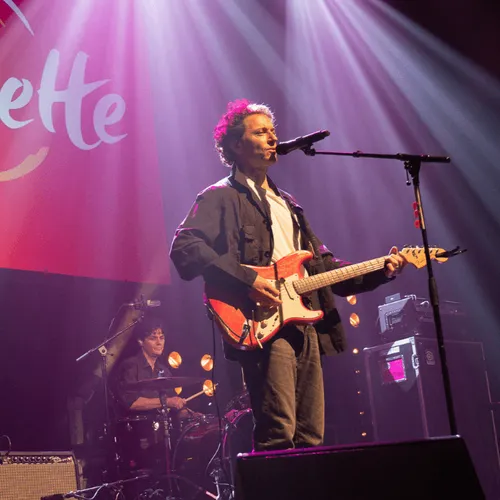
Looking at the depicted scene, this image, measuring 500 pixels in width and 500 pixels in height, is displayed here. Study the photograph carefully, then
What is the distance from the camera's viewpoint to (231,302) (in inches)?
118

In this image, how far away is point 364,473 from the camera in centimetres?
206

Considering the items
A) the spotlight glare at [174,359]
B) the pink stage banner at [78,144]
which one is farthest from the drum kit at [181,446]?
the pink stage banner at [78,144]

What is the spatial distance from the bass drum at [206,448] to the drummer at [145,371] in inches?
12.3

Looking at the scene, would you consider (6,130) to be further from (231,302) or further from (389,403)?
(389,403)

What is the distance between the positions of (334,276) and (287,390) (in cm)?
65

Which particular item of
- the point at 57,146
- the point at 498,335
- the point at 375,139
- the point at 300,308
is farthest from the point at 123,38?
the point at 498,335

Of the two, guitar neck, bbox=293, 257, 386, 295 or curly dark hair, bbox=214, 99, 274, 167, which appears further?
curly dark hair, bbox=214, 99, 274, 167

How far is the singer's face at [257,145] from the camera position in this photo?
11.4ft

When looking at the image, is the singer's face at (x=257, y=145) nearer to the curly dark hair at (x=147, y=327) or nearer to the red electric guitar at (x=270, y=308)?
the red electric guitar at (x=270, y=308)

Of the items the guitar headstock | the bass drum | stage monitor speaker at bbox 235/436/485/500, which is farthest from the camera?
the bass drum

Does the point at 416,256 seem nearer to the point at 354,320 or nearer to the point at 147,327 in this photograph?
the point at 354,320

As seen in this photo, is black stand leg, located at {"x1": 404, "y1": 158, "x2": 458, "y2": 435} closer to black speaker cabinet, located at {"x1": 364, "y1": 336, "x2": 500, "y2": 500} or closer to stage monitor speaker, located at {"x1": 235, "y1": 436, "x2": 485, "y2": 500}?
stage monitor speaker, located at {"x1": 235, "y1": 436, "x2": 485, "y2": 500}

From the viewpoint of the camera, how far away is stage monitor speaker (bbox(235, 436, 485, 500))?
1.97 m

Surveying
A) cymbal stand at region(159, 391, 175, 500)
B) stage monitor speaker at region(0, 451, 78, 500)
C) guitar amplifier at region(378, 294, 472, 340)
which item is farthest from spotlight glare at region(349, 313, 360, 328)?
stage monitor speaker at region(0, 451, 78, 500)
